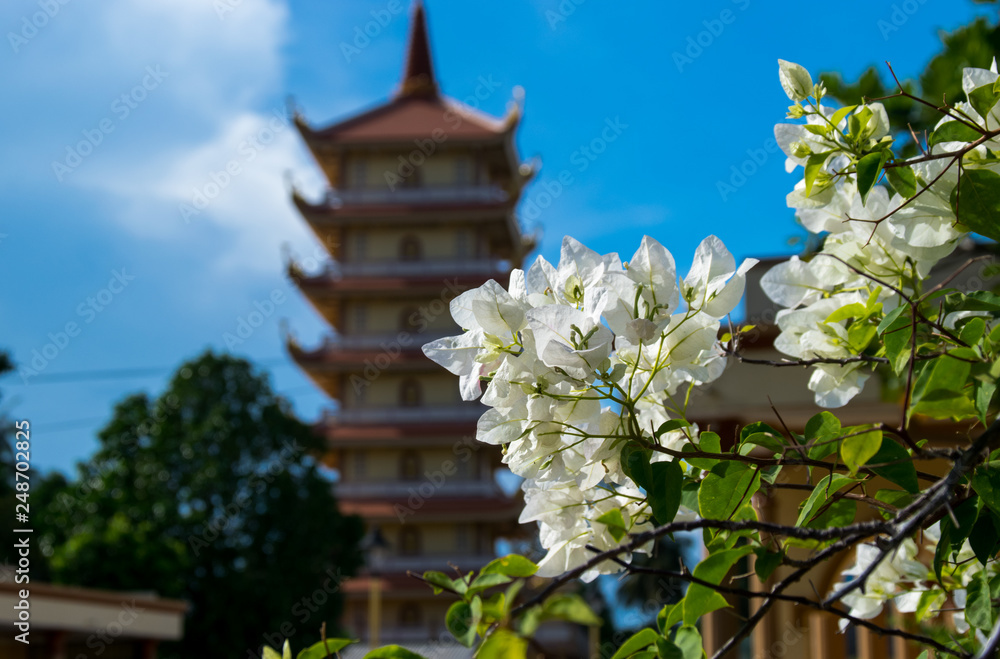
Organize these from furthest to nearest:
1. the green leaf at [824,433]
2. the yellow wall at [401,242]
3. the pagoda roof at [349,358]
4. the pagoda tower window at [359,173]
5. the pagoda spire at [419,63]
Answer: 1. the pagoda spire at [419,63]
2. the pagoda tower window at [359,173]
3. the yellow wall at [401,242]
4. the pagoda roof at [349,358]
5. the green leaf at [824,433]

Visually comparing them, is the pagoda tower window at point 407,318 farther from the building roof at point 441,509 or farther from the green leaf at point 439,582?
the green leaf at point 439,582

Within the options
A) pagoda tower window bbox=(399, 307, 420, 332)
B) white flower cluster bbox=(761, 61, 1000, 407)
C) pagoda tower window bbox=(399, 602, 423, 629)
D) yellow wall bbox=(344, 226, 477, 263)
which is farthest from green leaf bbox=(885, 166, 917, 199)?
yellow wall bbox=(344, 226, 477, 263)

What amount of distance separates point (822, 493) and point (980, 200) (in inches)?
8.8

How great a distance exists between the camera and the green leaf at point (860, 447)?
569 mm

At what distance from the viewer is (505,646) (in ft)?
1.29

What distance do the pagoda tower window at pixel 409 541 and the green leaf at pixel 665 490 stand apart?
58.9ft

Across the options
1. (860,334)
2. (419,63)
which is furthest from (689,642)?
(419,63)

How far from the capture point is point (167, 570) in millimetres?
12516

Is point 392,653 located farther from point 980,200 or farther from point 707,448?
point 980,200

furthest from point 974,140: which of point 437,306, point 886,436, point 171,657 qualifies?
point 437,306

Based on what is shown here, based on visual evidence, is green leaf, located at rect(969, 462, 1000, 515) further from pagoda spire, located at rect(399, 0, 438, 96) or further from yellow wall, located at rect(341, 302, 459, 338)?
pagoda spire, located at rect(399, 0, 438, 96)

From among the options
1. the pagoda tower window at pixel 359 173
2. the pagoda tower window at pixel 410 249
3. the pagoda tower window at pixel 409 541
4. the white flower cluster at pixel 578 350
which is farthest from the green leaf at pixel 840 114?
the pagoda tower window at pixel 359 173

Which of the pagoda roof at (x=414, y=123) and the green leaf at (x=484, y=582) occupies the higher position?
the pagoda roof at (x=414, y=123)

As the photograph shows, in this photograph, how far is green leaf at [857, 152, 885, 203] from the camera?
0.62m
